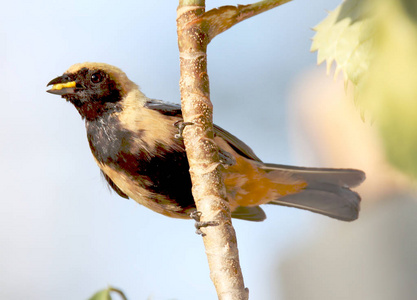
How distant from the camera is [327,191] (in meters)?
1.56

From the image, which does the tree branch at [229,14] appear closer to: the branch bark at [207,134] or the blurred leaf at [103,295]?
the branch bark at [207,134]

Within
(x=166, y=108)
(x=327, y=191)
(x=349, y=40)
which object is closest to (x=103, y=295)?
(x=166, y=108)

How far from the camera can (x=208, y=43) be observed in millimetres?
749

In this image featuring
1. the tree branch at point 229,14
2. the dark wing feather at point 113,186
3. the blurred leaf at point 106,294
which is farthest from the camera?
the dark wing feather at point 113,186

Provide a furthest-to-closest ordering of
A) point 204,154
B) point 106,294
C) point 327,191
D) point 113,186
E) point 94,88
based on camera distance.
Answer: point 327,191 < point 113,186 < point 94,88 < point 106,294 < point 204,154

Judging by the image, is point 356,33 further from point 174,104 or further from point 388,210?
point 388,210

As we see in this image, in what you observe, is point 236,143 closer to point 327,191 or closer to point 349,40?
point 327,191

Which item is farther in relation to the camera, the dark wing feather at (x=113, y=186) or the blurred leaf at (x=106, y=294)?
the dark wing feather at (x=113, y=186)

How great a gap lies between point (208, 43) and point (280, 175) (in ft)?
2.85

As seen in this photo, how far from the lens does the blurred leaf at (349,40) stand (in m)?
0.68

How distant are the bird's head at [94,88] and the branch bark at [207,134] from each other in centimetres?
53

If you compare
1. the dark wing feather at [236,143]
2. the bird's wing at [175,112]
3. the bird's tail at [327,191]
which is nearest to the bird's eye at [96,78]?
the bird's wing at [175,112]

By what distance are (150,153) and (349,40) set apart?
57 centimetres

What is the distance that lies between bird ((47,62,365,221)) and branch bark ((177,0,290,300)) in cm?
31
